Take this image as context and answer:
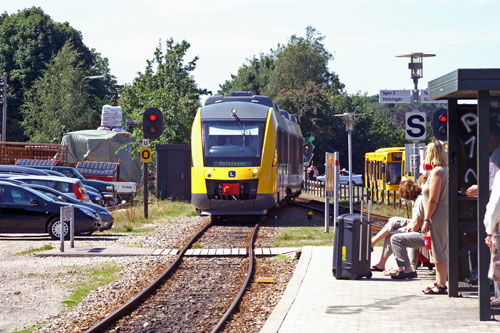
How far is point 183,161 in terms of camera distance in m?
34.8

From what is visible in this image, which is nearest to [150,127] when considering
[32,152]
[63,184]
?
[63,184]

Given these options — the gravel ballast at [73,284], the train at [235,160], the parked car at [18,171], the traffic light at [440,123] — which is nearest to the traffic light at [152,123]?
the train at [235,160]

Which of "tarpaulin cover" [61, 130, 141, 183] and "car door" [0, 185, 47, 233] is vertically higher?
"tarpaulin cover" [61, 130, 141, 183]

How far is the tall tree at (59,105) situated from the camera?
62375mm


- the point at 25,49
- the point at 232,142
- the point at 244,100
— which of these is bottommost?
the point at 232,142

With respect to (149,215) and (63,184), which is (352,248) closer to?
(63,184)

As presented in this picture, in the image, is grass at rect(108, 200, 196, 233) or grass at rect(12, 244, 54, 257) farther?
grass at rect(108, 200, 196, 233)

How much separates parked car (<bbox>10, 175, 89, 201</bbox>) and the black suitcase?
14039 millimetres

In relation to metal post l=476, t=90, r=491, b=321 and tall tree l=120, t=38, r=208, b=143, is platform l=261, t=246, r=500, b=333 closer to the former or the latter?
metal post l=476, t=90, r=491, b=321

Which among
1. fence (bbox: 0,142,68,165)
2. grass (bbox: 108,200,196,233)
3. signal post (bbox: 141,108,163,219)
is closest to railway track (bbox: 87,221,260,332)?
grass (bbox: 108,200,196,233)

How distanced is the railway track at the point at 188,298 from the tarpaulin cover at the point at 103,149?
106 ft

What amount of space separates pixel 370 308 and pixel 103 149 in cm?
4101

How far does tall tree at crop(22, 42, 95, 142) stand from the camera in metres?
62.4

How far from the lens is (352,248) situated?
12836 millimetres
